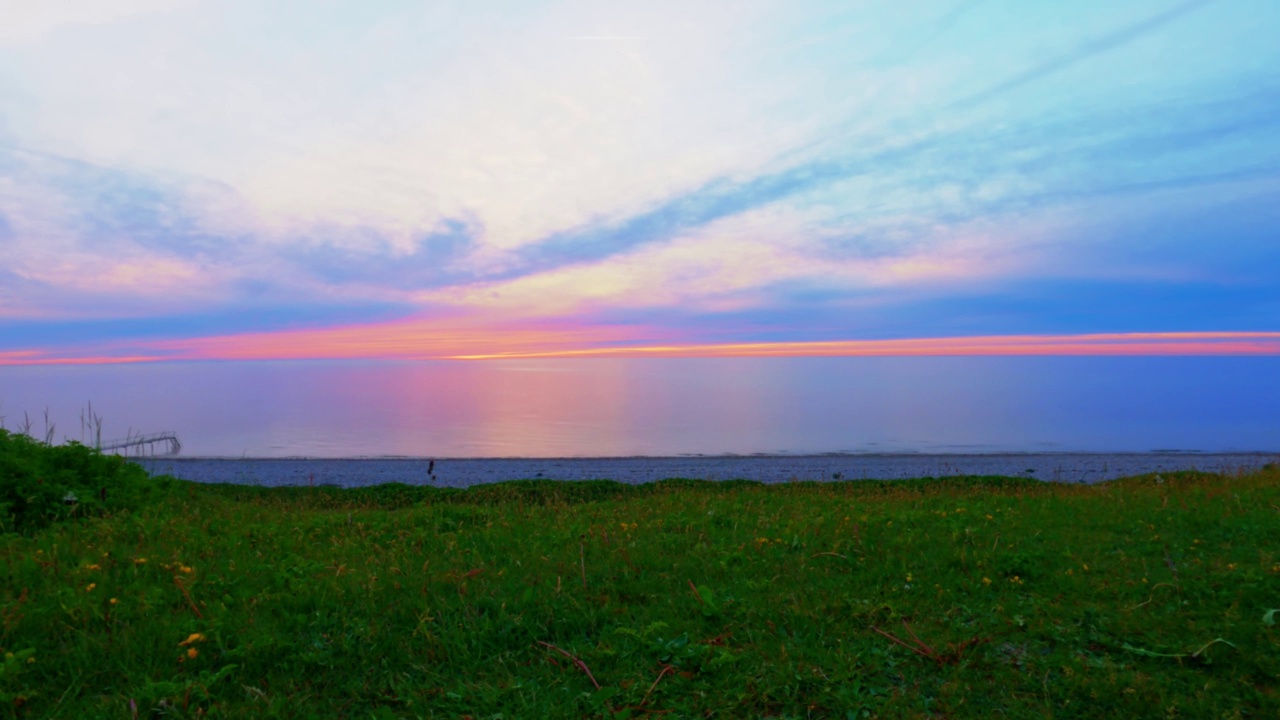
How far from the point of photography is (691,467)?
35562 millimetres

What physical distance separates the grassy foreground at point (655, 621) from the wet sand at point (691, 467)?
897 inches

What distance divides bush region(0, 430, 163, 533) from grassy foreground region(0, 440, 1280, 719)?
3.14 feet

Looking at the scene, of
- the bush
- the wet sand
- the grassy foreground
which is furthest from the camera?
the wet sand

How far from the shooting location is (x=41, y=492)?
763 cm

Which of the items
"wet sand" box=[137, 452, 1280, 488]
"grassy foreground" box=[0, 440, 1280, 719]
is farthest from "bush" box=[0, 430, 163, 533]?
"wet sand" box=[137, 452, 1280, 488]

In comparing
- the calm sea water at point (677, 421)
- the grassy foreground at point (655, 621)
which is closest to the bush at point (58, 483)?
the grassy foreground at point (655, 621)

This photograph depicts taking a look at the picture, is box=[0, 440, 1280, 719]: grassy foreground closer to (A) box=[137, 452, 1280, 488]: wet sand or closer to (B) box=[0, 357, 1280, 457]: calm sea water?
(A) box=[137, 452, 1280, 488]: wet sand

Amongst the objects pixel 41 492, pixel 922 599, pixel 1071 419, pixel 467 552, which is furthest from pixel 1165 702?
pixel 1071 419

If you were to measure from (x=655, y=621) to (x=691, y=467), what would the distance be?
31.6 m

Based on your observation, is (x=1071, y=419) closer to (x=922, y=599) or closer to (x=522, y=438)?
(x=522, y=438)

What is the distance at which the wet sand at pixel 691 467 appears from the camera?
3053cm

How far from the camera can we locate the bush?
745 centimetres

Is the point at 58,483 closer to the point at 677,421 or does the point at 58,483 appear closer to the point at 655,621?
the point at 655,621

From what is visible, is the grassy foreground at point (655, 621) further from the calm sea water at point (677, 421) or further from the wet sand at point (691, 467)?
the calm sea water at point (677, 421)
